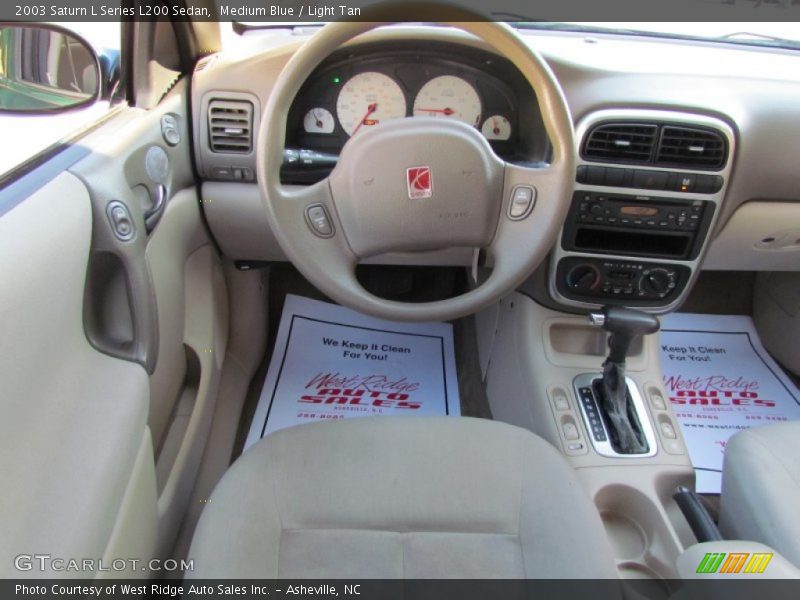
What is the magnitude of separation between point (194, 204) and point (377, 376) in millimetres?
747

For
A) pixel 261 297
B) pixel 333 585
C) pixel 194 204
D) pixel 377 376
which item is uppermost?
pixel 194 204

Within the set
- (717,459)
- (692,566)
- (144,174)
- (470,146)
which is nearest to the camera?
(692,566)

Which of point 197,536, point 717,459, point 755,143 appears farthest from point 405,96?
point 717,459

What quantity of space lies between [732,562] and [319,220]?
755 mm

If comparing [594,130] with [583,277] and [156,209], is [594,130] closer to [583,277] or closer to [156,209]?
[583,277]

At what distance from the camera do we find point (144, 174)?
1058mm

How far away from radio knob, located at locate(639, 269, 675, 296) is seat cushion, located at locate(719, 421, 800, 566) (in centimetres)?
38

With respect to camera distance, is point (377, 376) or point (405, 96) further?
point (377, 376)

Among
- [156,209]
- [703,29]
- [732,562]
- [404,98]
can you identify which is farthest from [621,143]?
[156,209]

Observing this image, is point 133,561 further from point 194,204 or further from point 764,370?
point 764,370

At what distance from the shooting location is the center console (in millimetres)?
1183

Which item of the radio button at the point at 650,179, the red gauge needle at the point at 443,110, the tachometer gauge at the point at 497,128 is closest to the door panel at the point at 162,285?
the red gauge needle at the point at 443,110

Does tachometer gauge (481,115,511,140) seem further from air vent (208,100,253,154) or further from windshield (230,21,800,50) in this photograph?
air vent (208,100,253,154)

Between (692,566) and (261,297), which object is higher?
(692,566)
